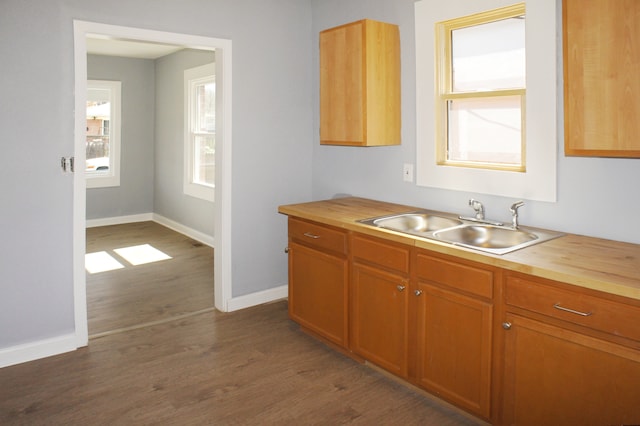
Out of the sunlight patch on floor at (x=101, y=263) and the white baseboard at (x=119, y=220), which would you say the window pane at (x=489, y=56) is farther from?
the white baseboard at (x=119, y=220)

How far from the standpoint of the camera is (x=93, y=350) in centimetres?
323

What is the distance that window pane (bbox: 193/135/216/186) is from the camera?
6391mm

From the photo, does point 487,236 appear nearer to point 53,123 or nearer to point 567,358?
point 567,358

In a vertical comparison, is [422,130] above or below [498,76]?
below

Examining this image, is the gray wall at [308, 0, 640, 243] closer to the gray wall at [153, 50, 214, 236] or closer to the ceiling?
the gray wall at [153, 50, 214, 236]

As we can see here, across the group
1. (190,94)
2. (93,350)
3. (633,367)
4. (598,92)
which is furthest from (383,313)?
(190,94)

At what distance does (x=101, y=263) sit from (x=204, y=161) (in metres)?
1.82

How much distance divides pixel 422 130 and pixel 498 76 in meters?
0.56

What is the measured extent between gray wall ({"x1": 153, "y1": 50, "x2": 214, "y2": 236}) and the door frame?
2315 mm

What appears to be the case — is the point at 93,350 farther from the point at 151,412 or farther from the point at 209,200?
the point at 209,200

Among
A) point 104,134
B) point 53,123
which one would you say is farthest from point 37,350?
point 104,134

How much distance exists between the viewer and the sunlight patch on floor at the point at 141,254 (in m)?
5.44

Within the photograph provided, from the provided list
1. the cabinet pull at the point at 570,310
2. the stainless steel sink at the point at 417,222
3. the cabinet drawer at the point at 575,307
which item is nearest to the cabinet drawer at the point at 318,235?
the stainless steel sink at the point at 417,222

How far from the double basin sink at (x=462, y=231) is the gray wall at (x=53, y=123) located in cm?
133
